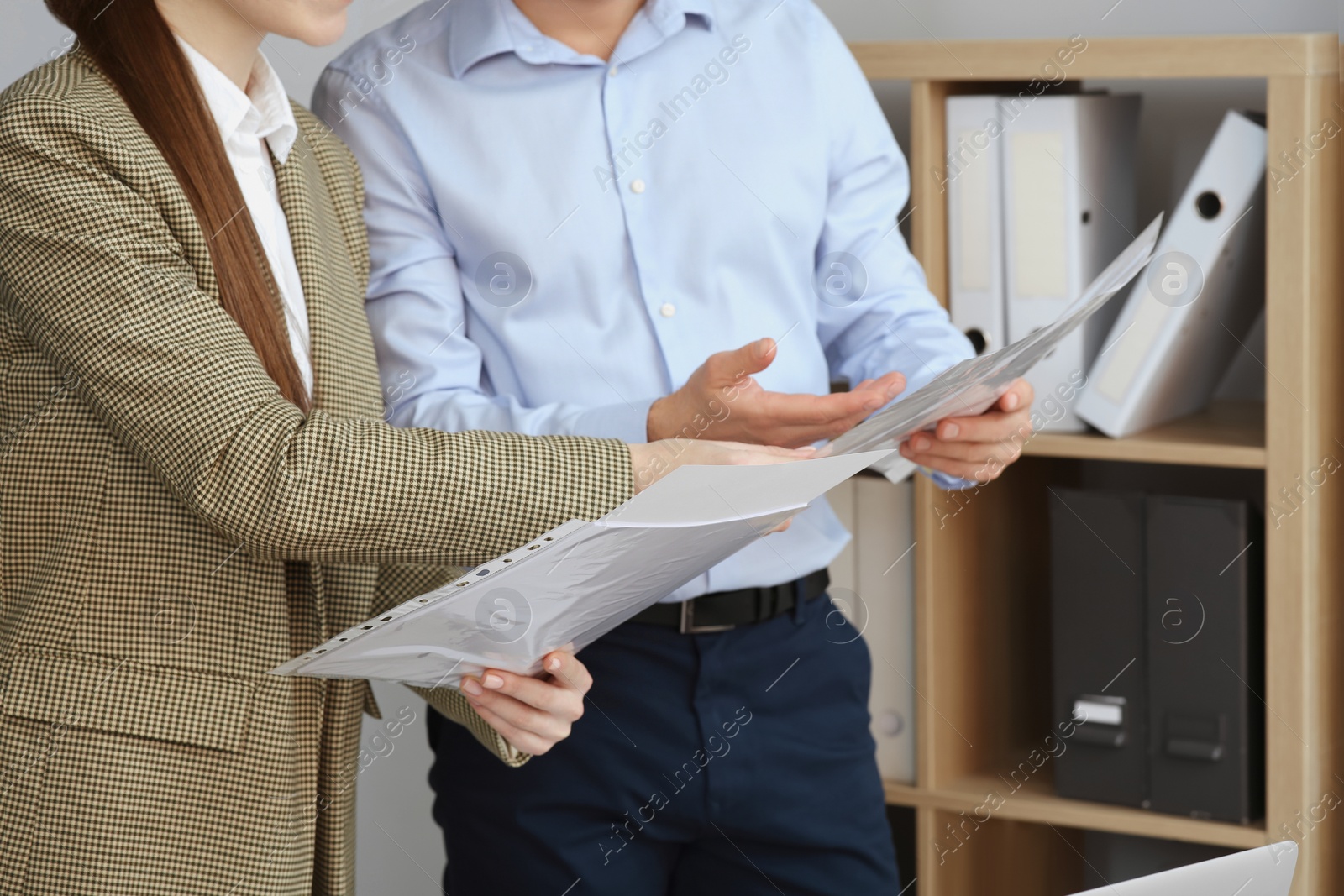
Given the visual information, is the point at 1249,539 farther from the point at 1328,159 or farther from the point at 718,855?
the point at 718,855

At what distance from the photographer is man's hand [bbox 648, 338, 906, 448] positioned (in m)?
1.01

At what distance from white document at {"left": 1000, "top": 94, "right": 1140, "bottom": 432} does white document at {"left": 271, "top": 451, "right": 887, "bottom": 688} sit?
2.73ft

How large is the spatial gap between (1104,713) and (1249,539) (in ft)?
0.93

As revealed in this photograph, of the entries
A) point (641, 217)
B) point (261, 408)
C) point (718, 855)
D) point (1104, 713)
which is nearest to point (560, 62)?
point (641, 217)

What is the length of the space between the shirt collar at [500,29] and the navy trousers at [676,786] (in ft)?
1.84

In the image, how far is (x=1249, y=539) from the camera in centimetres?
154

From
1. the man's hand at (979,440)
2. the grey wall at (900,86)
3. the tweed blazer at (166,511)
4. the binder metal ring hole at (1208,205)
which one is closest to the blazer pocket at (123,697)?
the tweed blazer at (166,511)

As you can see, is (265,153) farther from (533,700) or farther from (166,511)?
(533,700)

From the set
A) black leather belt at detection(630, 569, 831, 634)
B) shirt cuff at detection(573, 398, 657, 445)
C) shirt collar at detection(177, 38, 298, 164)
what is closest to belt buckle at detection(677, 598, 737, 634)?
black leather belt at detection(630, 569, 831, 634)

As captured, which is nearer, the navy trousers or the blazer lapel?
the blazer lapel

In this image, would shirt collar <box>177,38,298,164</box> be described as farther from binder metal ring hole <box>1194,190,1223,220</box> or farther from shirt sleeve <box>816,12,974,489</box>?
binder metal ring hole <box>1194,190,1223,220</box>

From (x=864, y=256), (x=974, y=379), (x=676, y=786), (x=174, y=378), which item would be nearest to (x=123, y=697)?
(x=174, y=378)

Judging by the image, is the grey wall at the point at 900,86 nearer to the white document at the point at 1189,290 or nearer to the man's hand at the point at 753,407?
the white document at the point at 1189,290

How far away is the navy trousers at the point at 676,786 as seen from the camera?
1.21 metres
